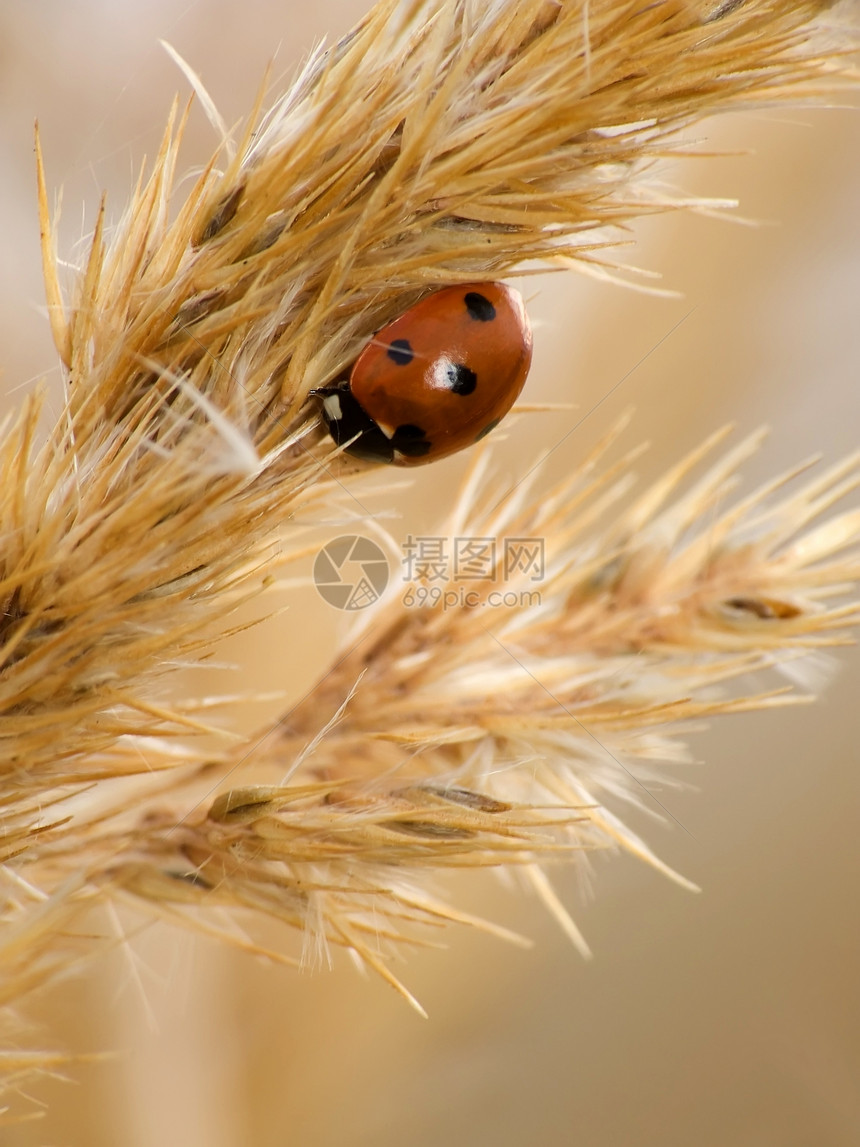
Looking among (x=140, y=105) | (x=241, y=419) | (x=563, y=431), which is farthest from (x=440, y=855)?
(x=140, y=105)

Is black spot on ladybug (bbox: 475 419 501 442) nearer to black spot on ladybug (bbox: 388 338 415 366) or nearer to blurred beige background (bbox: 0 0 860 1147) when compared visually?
black spot on ladybug (bbox: 388 338 415 366)

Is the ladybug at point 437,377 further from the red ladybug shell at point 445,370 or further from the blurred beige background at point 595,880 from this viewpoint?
the blurred beige background at point 595,880

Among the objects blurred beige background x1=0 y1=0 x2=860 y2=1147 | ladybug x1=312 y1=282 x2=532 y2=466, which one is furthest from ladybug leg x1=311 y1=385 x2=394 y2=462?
blurred beige background x1=0 y1=0 x2=860 y2=1147

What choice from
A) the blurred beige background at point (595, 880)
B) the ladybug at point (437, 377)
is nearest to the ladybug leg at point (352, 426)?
the ladybug at point (437, 377)

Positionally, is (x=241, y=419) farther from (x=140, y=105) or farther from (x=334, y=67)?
(x=140, y=105)

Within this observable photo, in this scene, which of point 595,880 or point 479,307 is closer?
point 479,307

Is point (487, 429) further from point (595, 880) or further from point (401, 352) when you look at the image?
point (595, 880)

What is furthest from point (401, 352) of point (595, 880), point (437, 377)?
point (595, 880)
